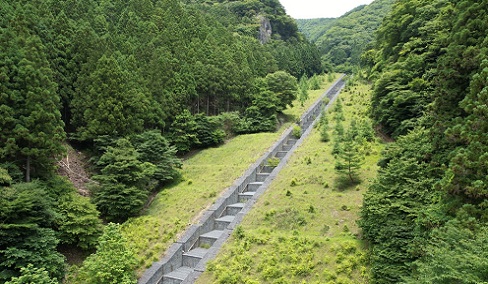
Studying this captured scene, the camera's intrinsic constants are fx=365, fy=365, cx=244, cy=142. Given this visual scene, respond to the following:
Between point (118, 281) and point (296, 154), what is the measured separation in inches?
582

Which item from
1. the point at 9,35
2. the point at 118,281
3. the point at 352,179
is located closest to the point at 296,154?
the point at 352,179

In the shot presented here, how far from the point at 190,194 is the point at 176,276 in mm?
5822

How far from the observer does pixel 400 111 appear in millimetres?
19828

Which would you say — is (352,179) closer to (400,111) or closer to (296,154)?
(400,111)

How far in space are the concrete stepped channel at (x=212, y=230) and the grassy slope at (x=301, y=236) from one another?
0.54 meters

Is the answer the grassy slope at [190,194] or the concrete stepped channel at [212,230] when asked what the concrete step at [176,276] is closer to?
the concrete stepped channel at [212,230]

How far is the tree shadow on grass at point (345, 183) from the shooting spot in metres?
17.9

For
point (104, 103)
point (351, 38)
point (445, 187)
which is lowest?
point (445, 187)

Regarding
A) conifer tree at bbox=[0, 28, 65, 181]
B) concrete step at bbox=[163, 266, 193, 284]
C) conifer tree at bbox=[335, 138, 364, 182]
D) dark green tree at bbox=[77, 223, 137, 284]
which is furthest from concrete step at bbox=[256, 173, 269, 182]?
conifer tree at bbox=[0, 28, 65, 181]

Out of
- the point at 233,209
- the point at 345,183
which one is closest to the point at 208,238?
the point at 233,209

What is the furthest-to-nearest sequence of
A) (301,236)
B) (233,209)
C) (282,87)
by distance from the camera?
(282,87) → (233,209) → (301,236)

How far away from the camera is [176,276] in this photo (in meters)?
14.7

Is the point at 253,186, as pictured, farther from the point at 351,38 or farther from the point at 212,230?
the point at 351,38

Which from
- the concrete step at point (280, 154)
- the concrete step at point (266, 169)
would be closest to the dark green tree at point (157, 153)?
the concrete step at point (266, 169)
